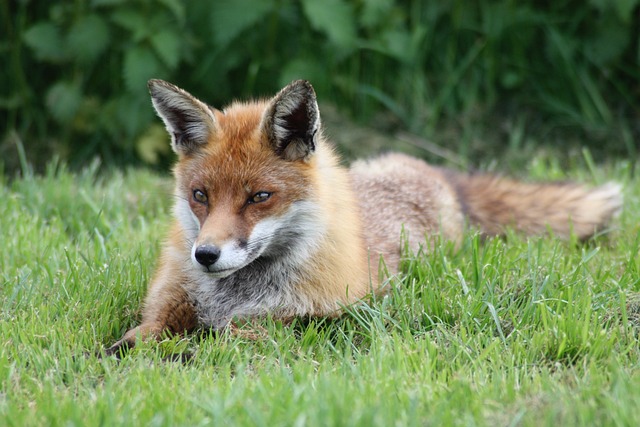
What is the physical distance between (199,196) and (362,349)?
1.12m

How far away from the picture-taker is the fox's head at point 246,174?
3957 millimetres

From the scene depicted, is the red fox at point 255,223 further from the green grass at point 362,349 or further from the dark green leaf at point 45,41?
the dark green leaf at point 45,41

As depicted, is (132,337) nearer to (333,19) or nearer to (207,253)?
(207,253)

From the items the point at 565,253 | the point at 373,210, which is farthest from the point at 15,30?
the point at 565,253

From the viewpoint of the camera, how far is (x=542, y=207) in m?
5.85

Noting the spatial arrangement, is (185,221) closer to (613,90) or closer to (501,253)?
(501,253)

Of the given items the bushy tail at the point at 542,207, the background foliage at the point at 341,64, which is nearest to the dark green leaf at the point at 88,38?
the background foliage at the point at 341,64

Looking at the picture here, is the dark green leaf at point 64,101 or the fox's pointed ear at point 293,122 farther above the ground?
the fox's pointed ear at point 293,122

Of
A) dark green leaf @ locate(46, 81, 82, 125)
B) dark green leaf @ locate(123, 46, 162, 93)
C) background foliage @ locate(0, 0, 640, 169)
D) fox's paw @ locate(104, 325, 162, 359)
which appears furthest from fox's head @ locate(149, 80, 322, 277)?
dark green leaf @ locate(46, 81, 82, 125)

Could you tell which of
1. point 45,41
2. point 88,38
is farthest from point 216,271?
point 45,41

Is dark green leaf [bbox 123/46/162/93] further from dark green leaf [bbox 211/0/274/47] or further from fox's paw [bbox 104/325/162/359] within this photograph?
fox's paw [bbox 104/325/162/359]

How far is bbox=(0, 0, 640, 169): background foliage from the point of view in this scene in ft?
25.5

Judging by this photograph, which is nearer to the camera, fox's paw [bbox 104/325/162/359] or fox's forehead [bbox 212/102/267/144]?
fox's paw [bbox 104/325/162/359]

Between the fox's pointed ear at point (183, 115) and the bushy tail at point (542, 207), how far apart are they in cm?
218
